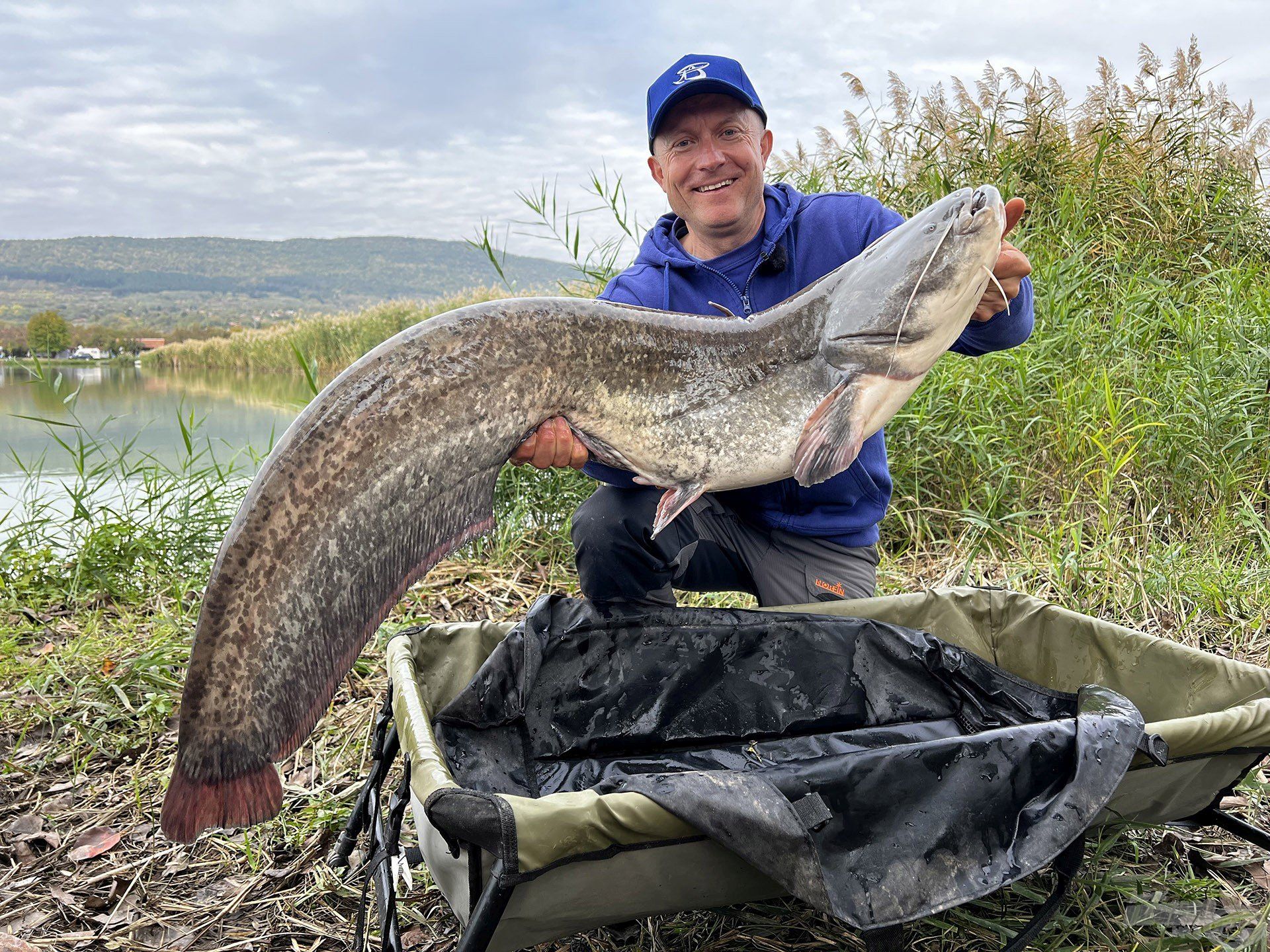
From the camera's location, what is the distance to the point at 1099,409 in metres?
3.55

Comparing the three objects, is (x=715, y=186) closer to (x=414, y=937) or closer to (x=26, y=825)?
(x=414, y=937)

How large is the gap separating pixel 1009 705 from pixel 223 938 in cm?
189

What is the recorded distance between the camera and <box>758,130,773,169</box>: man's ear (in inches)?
103

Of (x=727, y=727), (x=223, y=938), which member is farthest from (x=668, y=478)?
(x=223, y=938)

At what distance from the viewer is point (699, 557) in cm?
251

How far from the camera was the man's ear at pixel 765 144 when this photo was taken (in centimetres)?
262

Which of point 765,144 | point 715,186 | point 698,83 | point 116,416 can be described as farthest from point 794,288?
point 116,416

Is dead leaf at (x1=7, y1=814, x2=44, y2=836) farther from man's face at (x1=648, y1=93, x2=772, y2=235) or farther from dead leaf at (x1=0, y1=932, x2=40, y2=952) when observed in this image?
man's face at (x1=648, y1=93, x2=772, y2=235)

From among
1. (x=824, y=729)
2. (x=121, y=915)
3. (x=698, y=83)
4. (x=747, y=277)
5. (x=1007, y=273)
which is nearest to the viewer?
(x=121, y=915)

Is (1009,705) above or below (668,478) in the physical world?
below

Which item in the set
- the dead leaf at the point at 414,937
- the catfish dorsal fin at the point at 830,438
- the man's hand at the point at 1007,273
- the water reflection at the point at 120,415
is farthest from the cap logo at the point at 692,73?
the dead leaf at the point at 414,937

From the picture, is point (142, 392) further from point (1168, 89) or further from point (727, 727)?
point (1168, 89)

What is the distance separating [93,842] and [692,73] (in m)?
2.51

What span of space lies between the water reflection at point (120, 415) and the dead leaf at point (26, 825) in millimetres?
1452
